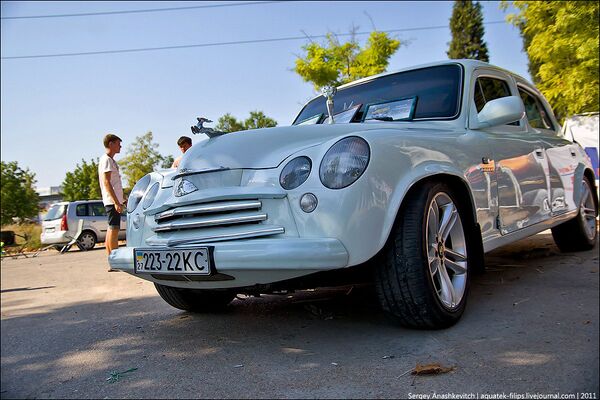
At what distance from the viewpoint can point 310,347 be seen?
238cm

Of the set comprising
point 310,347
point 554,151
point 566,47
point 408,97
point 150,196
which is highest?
point 566,47

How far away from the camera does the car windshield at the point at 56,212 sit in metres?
13.2

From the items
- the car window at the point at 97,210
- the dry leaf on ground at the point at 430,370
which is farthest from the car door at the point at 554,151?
the car window at the point at 97,210

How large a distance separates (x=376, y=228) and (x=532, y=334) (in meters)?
0.99

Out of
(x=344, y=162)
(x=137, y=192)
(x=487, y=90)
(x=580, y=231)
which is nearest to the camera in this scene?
(x=344, y=162)

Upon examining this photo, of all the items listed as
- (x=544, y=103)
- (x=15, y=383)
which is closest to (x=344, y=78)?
(x=544, y=103)

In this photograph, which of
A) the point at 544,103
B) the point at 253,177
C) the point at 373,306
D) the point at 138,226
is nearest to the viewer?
the point at 253,177

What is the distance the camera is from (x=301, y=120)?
412 centimetres

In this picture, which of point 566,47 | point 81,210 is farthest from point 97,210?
point 566,47

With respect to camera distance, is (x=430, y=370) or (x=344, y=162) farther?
(x=344, y=162)

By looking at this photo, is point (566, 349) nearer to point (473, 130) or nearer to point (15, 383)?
point (473, 130)

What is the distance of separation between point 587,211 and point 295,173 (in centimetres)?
431

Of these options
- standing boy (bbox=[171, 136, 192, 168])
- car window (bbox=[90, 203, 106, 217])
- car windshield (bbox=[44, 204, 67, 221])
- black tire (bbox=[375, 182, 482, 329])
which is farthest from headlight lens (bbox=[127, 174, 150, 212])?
car window (bbox=[90, 203, 106, 217])

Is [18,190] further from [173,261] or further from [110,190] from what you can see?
[173,261]
